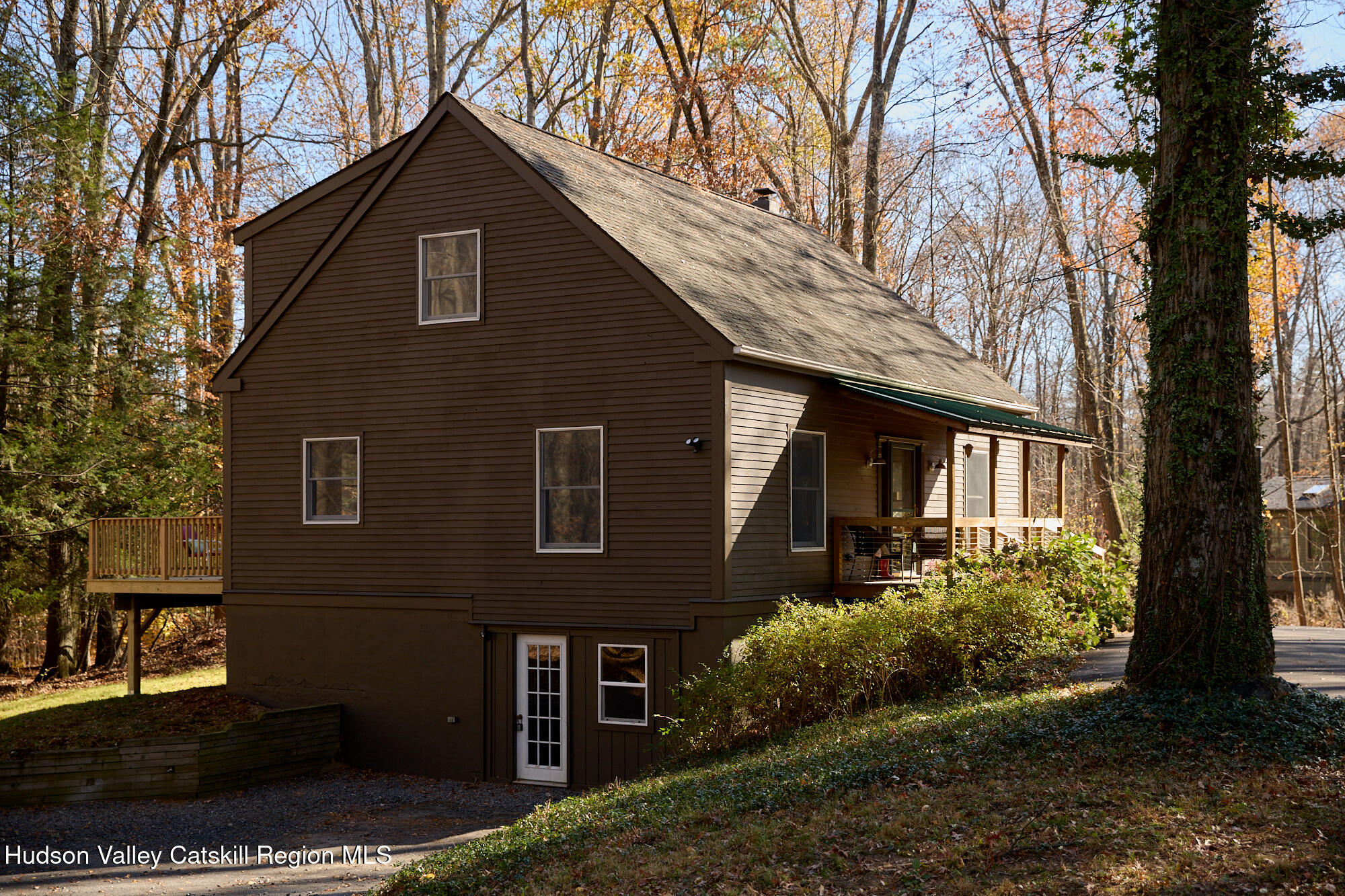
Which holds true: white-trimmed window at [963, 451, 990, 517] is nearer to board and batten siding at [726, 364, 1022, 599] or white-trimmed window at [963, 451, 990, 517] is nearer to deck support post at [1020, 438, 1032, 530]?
deck support post at [1020, 438, 1032, 530]

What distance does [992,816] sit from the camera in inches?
300

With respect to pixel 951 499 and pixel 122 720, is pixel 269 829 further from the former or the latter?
pixel 951 499

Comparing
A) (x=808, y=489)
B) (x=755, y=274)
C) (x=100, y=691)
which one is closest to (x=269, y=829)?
(x=808, y=489)

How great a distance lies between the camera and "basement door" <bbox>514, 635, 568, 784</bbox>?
50.3 ft

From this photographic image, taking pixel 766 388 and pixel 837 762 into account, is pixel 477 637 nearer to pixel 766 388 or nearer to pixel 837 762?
pixel 766 388

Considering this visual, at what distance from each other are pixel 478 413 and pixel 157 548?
22.6 feet

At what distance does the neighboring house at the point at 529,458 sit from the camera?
1462 centimetres

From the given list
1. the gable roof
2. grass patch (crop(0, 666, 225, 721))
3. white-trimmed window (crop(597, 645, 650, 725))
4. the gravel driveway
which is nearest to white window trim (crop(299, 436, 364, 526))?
the gable roof

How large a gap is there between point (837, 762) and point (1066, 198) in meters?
26.6

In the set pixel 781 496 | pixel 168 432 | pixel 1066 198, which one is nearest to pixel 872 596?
pixel 781 496

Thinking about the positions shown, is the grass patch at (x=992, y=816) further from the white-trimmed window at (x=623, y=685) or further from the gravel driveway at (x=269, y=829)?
the white-trimmed window at (x=623, y=685)

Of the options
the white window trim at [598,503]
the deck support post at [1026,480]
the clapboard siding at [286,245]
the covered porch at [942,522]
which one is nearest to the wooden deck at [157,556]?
the clapboard siding at [286,245]

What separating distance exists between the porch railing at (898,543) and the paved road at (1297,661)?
228cm

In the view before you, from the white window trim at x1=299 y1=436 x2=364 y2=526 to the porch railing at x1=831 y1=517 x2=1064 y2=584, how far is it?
688cm
